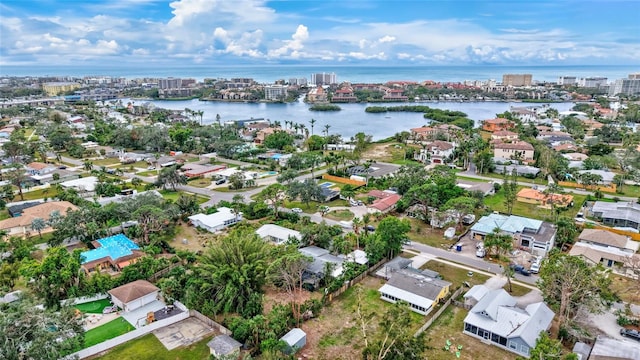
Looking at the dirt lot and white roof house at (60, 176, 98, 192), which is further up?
white roof house at (60, 176, 98, 192)

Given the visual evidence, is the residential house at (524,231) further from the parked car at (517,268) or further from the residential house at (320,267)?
the residential house at (320,267)

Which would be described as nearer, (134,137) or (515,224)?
(515,224)

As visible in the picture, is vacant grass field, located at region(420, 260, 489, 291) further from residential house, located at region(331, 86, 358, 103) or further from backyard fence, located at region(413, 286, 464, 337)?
residential house, located at region(331, 86, 358, 103)

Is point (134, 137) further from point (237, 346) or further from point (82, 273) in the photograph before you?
point (237, 346)

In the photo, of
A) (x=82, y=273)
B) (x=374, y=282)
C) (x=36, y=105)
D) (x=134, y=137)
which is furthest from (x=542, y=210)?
(x=36, y=105)

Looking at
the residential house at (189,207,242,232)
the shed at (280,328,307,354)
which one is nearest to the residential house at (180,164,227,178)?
the residential house at (189,207,242,232)

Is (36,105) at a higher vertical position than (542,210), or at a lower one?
higher

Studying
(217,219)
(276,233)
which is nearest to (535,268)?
(276,233)

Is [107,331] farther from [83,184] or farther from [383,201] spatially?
[83,184]
